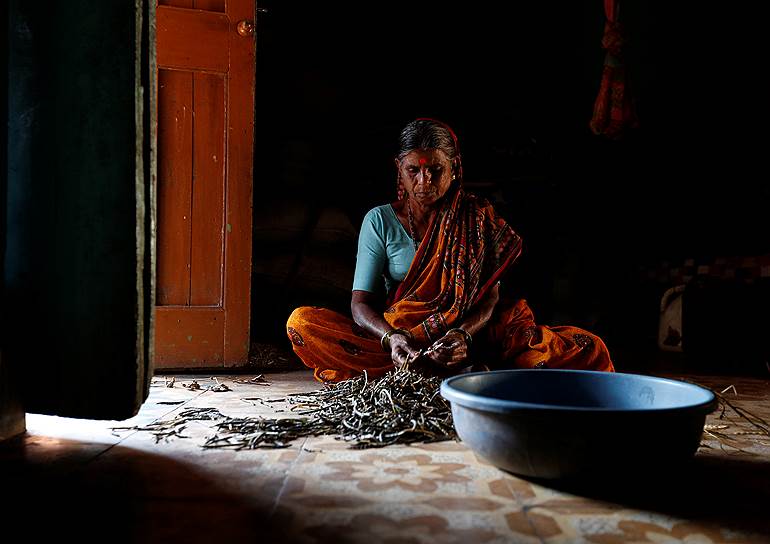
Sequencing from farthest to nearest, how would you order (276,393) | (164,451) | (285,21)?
(285,21) < (276,393) < (164,451)

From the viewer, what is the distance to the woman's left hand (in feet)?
7.34

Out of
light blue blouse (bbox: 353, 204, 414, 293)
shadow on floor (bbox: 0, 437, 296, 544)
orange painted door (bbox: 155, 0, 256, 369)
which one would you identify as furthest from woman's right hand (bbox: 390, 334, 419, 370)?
orange painted door (bbox: 155, 0, 256, 369)

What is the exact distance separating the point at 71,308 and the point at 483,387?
1045 mm

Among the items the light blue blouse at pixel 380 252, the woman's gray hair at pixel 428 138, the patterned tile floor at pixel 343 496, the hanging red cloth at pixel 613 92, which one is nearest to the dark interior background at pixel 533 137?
the hanging red cloth at pixel 613 92

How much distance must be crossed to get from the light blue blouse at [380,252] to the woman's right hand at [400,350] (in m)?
0.47

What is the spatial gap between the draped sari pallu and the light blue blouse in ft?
0.41

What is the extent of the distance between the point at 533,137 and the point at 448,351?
316cm

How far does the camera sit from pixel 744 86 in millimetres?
4566

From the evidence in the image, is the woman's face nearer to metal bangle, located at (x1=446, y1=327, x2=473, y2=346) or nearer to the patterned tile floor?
metal bangle, located at (x1=446, y1=327, x2=473, y2=346)

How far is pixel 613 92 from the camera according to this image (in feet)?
13.5

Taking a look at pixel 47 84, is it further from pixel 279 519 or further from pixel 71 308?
pixel 279 519

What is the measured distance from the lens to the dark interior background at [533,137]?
15.1 feet

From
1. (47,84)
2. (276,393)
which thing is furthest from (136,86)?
(276,393)

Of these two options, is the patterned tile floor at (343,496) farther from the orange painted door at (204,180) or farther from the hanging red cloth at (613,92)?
the hanging red cloth at (613,92)
